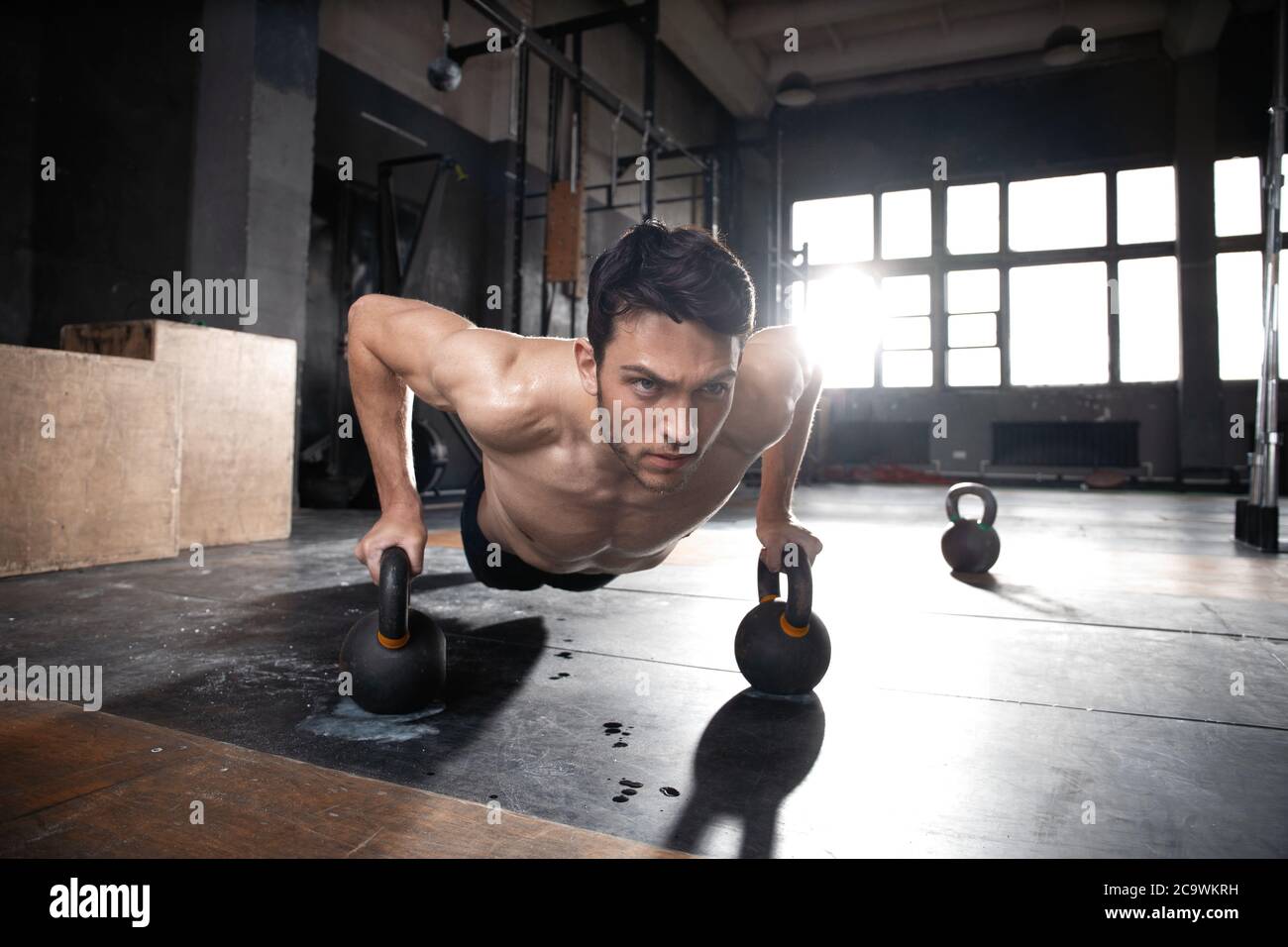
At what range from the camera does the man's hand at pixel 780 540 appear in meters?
1.63

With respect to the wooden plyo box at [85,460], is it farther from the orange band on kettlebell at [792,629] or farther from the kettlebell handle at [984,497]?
the kettlebell handle at [984,497]

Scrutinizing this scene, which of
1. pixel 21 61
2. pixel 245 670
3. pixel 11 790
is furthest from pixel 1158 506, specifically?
pixel 21 61

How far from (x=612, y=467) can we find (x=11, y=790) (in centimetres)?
103

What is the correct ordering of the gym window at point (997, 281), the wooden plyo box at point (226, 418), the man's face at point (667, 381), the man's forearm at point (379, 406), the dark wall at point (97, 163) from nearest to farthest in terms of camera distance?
1. the man's face at point (667, 381)
2. the man's forearm at point (379, 406)
3. the wooden plyo box at point (226, 418)
4. the dark wall at point (97, 163)
5. the gym window at point (997, 281)

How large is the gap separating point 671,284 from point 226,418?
3.08 meters

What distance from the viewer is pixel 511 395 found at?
1.45 meters

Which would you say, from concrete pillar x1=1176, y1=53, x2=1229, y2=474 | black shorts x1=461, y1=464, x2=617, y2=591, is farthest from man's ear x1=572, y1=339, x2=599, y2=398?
concrete pillar x1=1176, y1=53, x2=1229, y2=474

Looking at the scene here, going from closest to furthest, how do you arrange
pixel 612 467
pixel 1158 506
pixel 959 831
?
pixel 959 831
pixel 612 467
pixel 1158 506

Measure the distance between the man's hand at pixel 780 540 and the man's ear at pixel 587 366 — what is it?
0.54 m

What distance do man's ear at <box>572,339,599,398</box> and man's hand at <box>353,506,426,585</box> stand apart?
0.42m

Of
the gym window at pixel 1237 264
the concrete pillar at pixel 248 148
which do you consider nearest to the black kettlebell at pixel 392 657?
the concrete pillar at pixel 248 148

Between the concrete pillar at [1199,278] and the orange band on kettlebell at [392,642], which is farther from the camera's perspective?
the concrete pillar at [1199,278]
